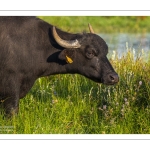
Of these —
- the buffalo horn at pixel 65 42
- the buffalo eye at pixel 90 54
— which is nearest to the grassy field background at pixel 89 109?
the buffalo eye at pixel 90 54

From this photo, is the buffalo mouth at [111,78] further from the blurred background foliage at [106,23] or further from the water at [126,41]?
the blurred background foliage at [106,23]

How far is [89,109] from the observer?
329 inches

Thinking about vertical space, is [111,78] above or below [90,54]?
below

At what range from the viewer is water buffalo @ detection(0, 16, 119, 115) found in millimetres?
7922

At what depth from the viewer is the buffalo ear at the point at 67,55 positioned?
25.8 ft

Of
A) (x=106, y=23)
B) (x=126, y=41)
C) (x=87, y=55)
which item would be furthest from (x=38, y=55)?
(x=106, y=23)

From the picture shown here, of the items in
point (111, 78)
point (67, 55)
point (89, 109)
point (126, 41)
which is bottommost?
point (89, 109)

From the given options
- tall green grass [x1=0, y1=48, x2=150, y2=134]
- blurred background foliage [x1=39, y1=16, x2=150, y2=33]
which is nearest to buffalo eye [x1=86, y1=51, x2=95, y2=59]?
tall green grass [x1=0, y1=48, x2=150, y2=134]

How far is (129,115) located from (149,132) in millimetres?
405

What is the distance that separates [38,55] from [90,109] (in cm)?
120

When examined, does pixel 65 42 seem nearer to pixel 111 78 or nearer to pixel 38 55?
pixel 38 55
